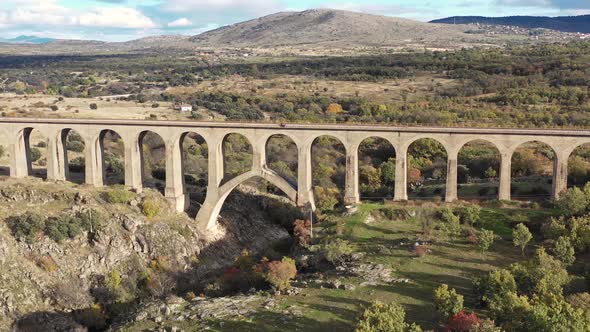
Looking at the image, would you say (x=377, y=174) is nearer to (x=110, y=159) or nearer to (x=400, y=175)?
(x=400, y=175)

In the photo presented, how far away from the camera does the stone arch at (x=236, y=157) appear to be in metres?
48.7

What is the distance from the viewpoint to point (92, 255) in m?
36.4

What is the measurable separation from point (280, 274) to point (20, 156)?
2771cm

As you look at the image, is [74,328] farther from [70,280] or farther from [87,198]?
[87,198]

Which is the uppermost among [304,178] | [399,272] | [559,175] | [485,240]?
[559,175]

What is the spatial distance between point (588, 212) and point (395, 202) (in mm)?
12250

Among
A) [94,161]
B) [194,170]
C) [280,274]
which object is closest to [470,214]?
[280,274]

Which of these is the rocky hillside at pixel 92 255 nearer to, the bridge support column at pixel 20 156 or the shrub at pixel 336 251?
the bridge support column at pixel 20 156

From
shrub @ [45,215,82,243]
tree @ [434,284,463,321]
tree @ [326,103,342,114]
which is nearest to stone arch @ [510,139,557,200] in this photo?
tree @ [434,284,463,321]

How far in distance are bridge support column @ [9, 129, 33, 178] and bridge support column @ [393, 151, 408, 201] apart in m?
30.1

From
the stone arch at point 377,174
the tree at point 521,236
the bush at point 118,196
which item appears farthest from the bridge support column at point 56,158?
the tree at point 521,236

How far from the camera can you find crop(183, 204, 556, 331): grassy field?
2483 cm

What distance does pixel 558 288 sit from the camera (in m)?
23.8

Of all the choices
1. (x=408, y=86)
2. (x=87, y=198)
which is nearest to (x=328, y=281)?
(x=87, y=198)
